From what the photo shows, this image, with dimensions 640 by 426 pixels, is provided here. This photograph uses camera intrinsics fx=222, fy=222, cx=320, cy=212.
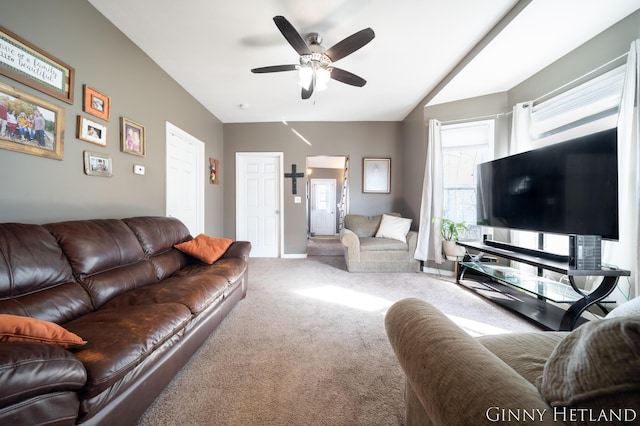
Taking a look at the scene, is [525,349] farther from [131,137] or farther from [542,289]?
[131,137]

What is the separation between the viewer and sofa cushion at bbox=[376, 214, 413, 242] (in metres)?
3.67

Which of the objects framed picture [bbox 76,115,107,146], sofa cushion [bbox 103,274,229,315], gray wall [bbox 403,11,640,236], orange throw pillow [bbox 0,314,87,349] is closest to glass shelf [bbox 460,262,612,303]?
gray wall [bbox 403,11,640,236]

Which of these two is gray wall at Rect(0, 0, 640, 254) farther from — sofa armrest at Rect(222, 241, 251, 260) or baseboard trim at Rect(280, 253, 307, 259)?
sofa armrest at Rect(222, 241, 251, 260)

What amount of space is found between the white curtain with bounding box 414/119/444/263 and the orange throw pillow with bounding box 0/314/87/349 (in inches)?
140

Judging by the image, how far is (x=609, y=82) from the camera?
1849mm

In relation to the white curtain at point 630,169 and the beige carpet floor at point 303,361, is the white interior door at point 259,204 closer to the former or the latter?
the beige carpet floor at point 303,361

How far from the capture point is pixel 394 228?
375cm

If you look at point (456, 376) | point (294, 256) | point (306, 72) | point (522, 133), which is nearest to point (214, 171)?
point (294, 256)

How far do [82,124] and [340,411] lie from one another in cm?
272

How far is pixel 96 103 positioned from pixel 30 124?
557mm

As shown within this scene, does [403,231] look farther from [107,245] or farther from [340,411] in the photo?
[107,245]

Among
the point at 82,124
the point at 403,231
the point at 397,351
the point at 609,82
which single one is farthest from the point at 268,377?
the point at 609,82

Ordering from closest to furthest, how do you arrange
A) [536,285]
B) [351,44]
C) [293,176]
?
[351,44] → [536,285] → [293,176]

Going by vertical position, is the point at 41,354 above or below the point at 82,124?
below
